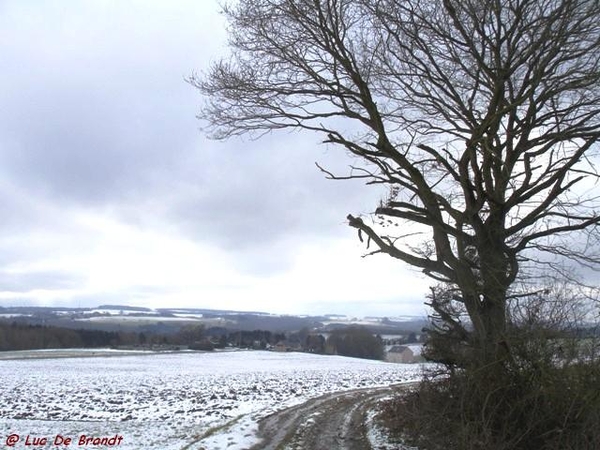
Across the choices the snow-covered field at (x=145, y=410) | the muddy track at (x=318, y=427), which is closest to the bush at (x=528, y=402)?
the muddy track at (x=318, y=427)

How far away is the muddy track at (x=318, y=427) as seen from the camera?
37.6 ft

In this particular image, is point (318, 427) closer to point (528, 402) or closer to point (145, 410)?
point (528, 402)

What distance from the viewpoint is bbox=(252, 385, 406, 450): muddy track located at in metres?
11.5

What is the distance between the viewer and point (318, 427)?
13.7 metres

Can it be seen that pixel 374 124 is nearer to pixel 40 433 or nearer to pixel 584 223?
pixel 584 223

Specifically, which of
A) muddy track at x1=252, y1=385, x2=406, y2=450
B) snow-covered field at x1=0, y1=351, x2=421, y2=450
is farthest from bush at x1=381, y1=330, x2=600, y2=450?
snow-covered field at x1=0, y1=351, x2=421, y2=450

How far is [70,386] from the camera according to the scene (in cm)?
3047

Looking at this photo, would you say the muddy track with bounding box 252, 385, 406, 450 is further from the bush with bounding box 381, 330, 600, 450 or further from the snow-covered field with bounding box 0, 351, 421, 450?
the bush with bounding box 381, 330, 600, 450

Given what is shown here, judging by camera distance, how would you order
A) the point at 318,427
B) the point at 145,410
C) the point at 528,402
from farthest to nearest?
the point at 145,410, the point at 318,427, the point at 528,402

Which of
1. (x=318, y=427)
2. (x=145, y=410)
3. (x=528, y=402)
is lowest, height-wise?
(x=145, y=410)

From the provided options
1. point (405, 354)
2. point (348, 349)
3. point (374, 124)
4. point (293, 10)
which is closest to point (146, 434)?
point (374, 124)

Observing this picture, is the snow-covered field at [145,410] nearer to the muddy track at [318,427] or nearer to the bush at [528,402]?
the muddy track at [318,427]

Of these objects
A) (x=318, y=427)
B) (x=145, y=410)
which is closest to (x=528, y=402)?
(x=318, y=427)

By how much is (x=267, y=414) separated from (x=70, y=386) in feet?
58.3
